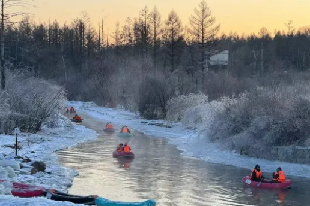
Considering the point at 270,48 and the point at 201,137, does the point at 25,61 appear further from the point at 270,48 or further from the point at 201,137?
the point at 201,137

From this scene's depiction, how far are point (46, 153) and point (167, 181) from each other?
8740 millimetres

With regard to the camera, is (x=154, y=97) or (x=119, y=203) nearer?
(x=119, y=203)

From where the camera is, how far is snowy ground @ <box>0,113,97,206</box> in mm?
14693

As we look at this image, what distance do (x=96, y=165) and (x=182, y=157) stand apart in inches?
208

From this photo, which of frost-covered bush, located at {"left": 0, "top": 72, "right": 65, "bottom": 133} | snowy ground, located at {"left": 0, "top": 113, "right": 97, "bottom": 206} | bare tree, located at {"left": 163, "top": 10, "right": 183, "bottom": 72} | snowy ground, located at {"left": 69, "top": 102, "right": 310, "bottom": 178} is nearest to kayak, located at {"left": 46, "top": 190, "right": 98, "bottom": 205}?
snowy ground, located at {"left": 0, "top": 113, "right": 97, "bottom": 206}

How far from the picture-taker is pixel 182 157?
25062 mm

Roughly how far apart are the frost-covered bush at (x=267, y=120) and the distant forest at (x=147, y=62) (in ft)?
19.8

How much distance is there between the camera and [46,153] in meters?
24.7

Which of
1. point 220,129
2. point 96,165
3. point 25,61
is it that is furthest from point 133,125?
point 25,61

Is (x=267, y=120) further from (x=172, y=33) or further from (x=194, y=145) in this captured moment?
(x=172, y=33)

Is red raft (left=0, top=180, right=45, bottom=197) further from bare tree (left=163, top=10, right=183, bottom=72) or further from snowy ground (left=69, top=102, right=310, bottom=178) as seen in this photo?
bare tree (left=163, top=10, right=183, bottom=72)

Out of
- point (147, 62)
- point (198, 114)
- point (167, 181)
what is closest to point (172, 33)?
point (147, 62)

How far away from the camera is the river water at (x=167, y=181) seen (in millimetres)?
15997

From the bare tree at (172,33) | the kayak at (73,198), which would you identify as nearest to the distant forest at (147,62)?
the bare tree at (172,33)
